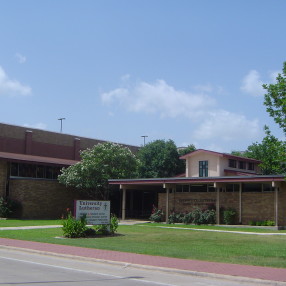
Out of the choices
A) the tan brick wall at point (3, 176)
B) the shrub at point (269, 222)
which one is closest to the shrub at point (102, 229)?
the shrub at point (269, 222)

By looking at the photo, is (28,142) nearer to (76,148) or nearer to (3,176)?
(76,148)

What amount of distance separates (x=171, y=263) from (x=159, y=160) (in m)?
47.9

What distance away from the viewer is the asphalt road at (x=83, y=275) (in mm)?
10820

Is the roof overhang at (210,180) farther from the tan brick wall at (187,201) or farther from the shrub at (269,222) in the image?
the shrub at (269,222)

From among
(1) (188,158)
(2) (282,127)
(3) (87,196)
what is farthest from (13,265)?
(1) (188,158)

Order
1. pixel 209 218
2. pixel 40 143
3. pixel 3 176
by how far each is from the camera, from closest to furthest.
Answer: pixel 209 218
pixel 3 176
pixel 40 143

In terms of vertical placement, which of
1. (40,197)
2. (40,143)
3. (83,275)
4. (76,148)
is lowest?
(83,275)

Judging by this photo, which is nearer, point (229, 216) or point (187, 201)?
point (229, 216)

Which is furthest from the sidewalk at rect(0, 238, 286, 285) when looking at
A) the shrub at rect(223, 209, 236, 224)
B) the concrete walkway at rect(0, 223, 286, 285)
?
the shrub at rect(223, 209, 236, 224)

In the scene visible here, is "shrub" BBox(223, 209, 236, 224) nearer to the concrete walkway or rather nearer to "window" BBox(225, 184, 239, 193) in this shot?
"window" BBox(225, 184, 239, 193)

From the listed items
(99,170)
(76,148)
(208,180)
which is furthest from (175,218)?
(76,148)

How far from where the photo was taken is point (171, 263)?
46.8 ft

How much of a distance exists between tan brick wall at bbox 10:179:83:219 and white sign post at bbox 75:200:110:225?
53.9 ft

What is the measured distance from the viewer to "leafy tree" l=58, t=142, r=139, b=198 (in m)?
41.9
